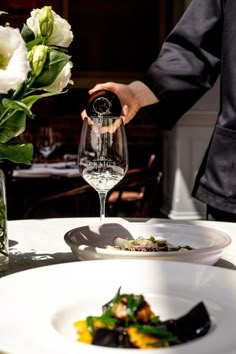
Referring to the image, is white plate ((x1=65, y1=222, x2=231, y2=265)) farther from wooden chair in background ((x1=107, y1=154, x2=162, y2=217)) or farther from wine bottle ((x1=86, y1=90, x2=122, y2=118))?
wooden chair in background ((x1=107, y1=154, x2=162, y2=217))

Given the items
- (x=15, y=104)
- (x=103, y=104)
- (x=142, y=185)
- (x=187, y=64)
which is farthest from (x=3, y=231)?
(x=142, y=185)

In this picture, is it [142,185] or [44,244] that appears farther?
[142,185]

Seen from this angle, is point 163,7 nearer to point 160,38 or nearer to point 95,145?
point 160,38

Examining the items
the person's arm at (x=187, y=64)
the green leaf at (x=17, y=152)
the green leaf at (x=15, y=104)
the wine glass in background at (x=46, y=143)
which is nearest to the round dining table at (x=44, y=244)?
the green leaf at (x=17, y=152)

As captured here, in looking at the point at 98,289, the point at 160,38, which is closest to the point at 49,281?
the point at 98,289

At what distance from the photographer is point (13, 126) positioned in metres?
0.93

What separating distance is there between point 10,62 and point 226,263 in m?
0.50

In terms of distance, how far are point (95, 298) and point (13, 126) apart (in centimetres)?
29

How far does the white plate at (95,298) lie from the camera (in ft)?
1.93

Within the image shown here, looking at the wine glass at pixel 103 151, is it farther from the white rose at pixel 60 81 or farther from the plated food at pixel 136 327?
the plated food at pixel 136 327

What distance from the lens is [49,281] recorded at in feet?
2.56

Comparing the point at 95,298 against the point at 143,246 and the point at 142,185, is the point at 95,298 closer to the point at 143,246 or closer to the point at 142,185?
the point at 143,246

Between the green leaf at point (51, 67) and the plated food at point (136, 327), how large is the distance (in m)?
0.36

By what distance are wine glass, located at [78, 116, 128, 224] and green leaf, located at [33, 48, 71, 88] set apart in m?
0.24
